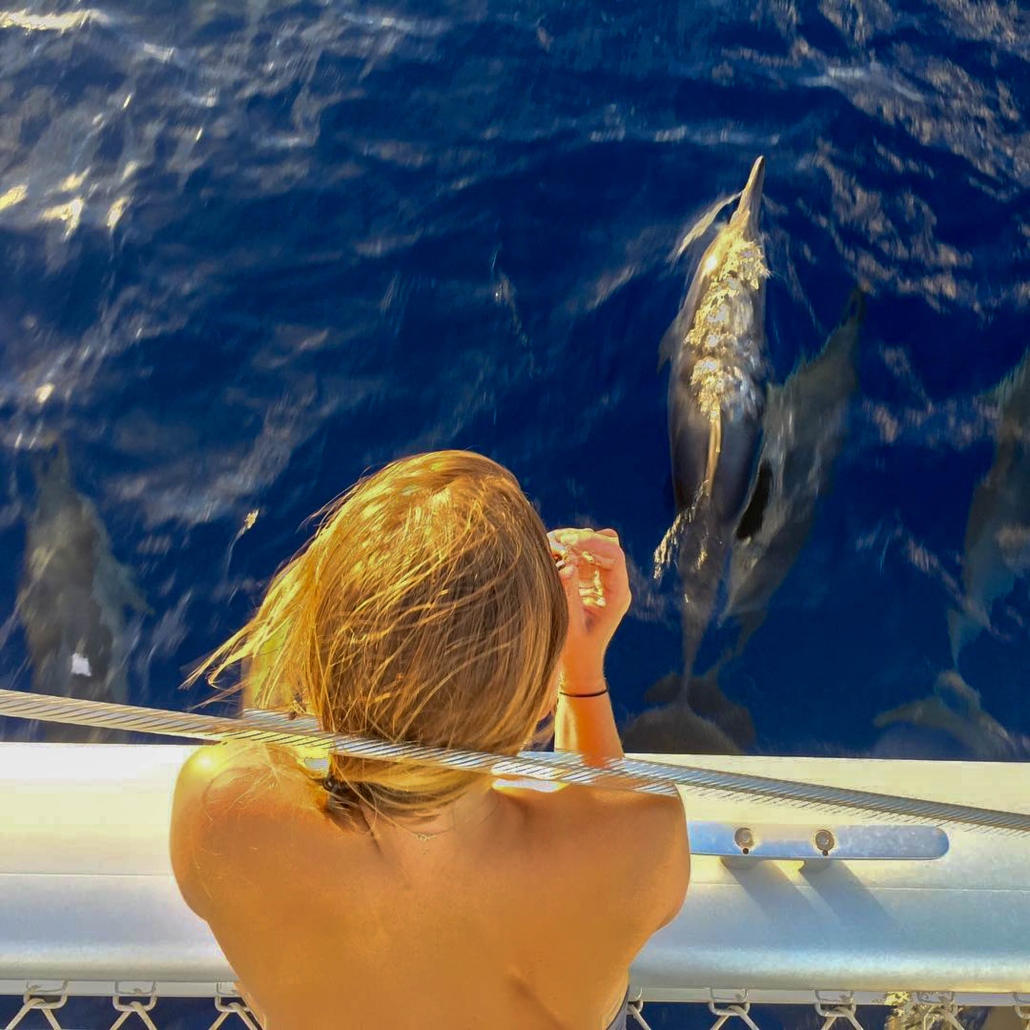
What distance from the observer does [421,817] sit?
4.41 feet

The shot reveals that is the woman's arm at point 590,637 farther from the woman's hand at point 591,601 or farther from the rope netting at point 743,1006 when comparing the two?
the rope netting at point 743,1006

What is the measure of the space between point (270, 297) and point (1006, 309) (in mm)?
3290

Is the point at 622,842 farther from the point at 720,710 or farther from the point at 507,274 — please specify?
the point at 507,274

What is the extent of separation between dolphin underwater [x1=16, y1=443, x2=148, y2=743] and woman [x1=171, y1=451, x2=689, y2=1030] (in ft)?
8.34

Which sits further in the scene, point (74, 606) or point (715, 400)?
point (715, 400)

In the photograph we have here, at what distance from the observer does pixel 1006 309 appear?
4742mm

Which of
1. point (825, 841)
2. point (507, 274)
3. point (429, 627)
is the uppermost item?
point (429, 627)

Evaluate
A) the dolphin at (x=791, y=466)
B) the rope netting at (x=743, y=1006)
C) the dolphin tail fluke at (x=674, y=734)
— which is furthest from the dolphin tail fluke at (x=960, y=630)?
the rope netting at (x=743, y=1006)

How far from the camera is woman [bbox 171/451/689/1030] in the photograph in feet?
4.09

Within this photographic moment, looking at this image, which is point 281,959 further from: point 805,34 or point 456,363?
point 805,34

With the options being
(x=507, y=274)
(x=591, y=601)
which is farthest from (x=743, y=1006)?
(x=507, y=274)

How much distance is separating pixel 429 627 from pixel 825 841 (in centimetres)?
96

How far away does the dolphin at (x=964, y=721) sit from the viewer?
3.70 meters

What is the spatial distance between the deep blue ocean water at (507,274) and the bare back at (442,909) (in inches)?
90.2
